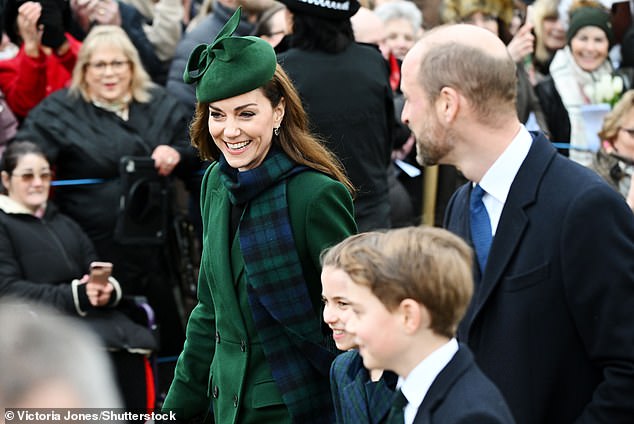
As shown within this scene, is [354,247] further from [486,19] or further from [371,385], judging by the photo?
[486,19]

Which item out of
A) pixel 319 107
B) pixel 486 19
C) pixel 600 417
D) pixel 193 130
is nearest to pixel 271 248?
pixel 193 130

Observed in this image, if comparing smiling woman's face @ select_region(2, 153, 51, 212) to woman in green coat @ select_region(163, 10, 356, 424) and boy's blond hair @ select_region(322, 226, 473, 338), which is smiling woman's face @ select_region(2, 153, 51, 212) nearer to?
woman in green coat @ select_region(163, 10, 356, 424)

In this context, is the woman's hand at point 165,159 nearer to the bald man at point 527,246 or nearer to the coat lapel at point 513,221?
the bald man at point 527,246

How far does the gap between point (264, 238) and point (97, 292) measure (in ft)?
9.33

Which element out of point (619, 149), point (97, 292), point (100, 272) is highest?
point (619, 149)

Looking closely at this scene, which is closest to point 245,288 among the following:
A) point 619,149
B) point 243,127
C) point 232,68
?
point 243,127

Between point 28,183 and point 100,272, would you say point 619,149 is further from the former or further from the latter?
point 28,183

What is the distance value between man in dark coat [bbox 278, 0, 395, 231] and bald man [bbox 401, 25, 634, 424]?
7.61ft

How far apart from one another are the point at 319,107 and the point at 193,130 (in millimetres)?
1769

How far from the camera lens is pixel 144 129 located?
767 centimetres

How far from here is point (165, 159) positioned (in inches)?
296

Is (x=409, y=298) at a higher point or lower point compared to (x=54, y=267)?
higher

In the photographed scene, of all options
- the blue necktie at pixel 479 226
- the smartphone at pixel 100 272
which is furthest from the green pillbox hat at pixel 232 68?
the smartphone at pixel 100 272

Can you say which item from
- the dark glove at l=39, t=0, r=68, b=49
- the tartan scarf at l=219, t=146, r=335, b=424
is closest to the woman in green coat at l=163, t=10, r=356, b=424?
the tartan scarf at l=219, t=146, r=335, b=424
